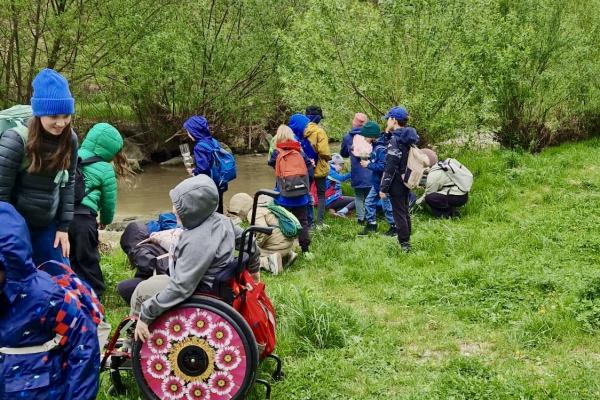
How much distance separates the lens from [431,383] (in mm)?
4055

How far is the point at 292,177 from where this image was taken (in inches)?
283

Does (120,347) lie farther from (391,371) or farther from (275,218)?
(275,218)

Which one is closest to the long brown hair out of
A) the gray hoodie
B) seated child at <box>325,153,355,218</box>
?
the gray hoodie

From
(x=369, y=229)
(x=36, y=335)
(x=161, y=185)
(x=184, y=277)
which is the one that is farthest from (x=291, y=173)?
(x=161, y=185)

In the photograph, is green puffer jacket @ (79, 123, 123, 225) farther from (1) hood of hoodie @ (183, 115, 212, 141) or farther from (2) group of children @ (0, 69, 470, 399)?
(1) hood of hoodie @ (183, 115, 212, 141)

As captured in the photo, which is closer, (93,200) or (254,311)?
(254,311)

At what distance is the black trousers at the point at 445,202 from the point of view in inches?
345

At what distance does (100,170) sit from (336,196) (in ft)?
17.6

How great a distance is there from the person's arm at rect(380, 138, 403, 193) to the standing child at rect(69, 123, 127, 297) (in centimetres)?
305

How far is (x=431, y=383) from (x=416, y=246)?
11.4 feet

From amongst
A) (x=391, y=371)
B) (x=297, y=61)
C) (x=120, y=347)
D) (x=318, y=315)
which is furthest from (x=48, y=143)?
(x=297, y=61)

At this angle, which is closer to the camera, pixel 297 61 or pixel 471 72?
pixel 471 72

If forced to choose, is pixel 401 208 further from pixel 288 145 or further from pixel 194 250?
pixel 194 250

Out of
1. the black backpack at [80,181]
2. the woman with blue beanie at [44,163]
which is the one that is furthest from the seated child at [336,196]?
the woman with blue beanie at [44,163]
